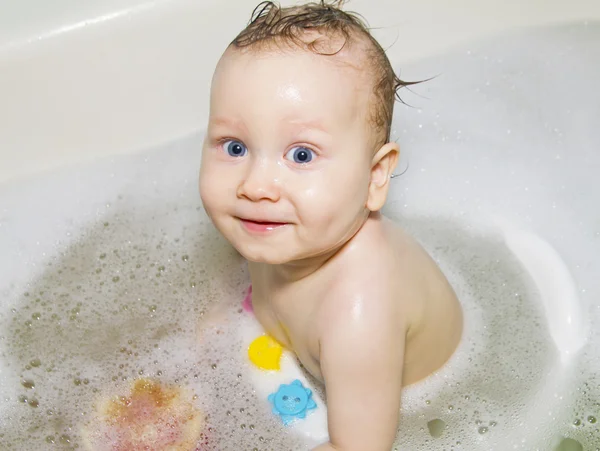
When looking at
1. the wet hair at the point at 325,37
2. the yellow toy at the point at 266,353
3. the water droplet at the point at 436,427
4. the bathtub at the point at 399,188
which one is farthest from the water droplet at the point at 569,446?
the wet hair at the point at 325,37

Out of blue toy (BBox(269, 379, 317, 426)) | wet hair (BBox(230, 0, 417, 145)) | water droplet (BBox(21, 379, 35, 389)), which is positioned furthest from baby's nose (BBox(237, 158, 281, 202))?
water droplet (BBox(21, 379, 35, 389))

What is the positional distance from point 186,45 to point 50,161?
30cm

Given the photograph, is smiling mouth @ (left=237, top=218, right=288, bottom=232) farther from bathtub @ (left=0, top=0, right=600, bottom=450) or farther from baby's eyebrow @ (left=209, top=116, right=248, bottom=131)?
bathtub @ (left=0, top=0, right=600, bottom=450)

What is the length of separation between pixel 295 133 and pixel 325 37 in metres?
0.11

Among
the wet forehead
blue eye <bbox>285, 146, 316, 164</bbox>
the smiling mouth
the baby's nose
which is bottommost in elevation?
the smiling mouth

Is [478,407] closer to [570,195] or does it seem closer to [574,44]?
[570,195]

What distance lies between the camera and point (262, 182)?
0.82 metres

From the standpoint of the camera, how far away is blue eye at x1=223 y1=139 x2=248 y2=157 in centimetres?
85

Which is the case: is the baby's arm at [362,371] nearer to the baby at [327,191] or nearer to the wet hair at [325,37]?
the baby at [327,191]

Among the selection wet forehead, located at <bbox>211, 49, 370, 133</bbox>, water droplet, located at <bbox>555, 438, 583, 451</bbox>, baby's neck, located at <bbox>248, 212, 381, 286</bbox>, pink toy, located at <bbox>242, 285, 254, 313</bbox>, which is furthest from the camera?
pink toy, located at <bbox>242, 285, 254, 313</bbox>

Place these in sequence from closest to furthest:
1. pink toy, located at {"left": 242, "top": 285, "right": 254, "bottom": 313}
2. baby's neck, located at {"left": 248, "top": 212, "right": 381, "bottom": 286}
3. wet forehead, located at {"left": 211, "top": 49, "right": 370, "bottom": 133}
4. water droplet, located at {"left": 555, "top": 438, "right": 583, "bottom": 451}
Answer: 1. wet forehead, located at {"left": 211, "top": 49, "right": 370, "bottom": 133}
2. baby's neck, located at {"left": 248, "top": 212, "right": 381, "bottom": 286}
3. water droplet, located at {"left": 555, "top": 438, "right": 583, "bottom": 451}
4. pink toy, located at {"left": 242, "top": 285, "right": 254, "bottom": 313}

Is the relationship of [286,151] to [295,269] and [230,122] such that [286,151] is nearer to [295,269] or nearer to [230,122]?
[230,122]

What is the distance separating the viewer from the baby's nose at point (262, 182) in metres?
0.82

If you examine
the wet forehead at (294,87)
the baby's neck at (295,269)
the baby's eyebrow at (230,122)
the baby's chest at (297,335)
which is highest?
the wet forehead at (294,87)
